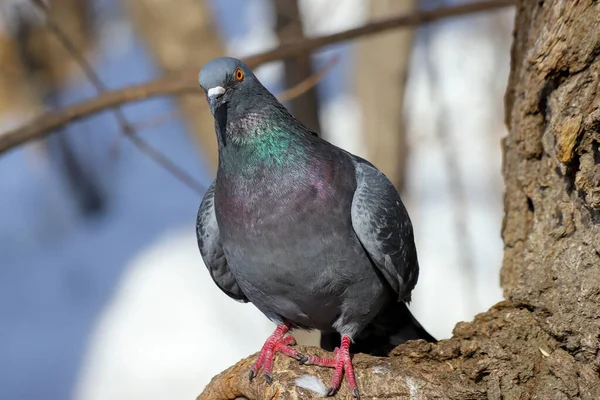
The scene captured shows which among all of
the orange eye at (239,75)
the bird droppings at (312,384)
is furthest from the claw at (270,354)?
the orange eye at (239,75)

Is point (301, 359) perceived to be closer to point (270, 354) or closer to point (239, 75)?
point (270, 354)

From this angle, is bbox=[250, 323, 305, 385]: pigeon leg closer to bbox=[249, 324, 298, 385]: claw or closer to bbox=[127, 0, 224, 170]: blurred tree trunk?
bbox=[249, 324, 298, 385]: claw

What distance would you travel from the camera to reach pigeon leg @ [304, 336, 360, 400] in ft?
9.86

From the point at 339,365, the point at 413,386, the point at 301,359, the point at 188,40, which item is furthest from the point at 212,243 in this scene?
the point at 188,40

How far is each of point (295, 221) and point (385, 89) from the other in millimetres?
3604

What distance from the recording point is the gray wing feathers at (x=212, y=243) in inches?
141

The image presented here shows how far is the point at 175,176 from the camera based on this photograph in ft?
31.0

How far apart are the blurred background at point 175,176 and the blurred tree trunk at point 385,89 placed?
0.01 metres

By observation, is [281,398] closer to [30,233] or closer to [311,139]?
[311,139]

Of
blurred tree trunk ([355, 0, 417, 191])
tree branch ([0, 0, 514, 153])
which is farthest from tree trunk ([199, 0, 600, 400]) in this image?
blurred tree trunk ([355, 0, 417, 191])

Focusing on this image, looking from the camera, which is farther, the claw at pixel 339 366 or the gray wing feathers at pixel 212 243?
the gray wing feathers at pixel 212 243

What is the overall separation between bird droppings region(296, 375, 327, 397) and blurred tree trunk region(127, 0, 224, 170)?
4.26 meters

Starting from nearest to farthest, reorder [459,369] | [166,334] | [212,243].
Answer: [459,369] < [212,243] < [166,334]

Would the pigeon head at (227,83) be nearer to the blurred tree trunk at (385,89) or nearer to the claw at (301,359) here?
the claw at (301,359)
